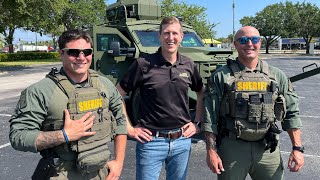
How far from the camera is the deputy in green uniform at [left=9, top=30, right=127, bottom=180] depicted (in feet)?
6.42

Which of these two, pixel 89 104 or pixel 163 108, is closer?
pixel 89 104

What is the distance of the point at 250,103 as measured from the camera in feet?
8.15

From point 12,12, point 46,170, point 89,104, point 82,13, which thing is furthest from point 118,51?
point 82,13

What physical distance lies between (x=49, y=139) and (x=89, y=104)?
321mm

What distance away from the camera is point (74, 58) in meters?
2.07

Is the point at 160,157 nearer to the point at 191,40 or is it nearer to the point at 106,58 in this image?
the point at 106,58

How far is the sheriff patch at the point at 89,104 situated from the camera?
6.75ft

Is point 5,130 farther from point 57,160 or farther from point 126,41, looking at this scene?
point 57,160

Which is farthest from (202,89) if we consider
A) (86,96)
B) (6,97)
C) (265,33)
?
(265,33)

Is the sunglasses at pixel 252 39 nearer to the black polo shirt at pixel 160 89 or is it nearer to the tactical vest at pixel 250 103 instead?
the tactical vest at pixel 250 103

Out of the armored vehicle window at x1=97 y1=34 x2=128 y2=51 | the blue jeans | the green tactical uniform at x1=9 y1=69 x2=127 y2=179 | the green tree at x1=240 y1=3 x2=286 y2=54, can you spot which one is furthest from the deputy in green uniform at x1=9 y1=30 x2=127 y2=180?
the green tree at x1=240 y1=3 x2=286 y2=54

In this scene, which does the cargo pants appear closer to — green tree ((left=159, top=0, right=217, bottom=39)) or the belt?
the belt

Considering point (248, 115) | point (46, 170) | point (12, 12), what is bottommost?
point (46, 170)

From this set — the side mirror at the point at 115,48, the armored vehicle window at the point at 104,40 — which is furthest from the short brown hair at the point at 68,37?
the armored vehicle window at the point at 104,40
